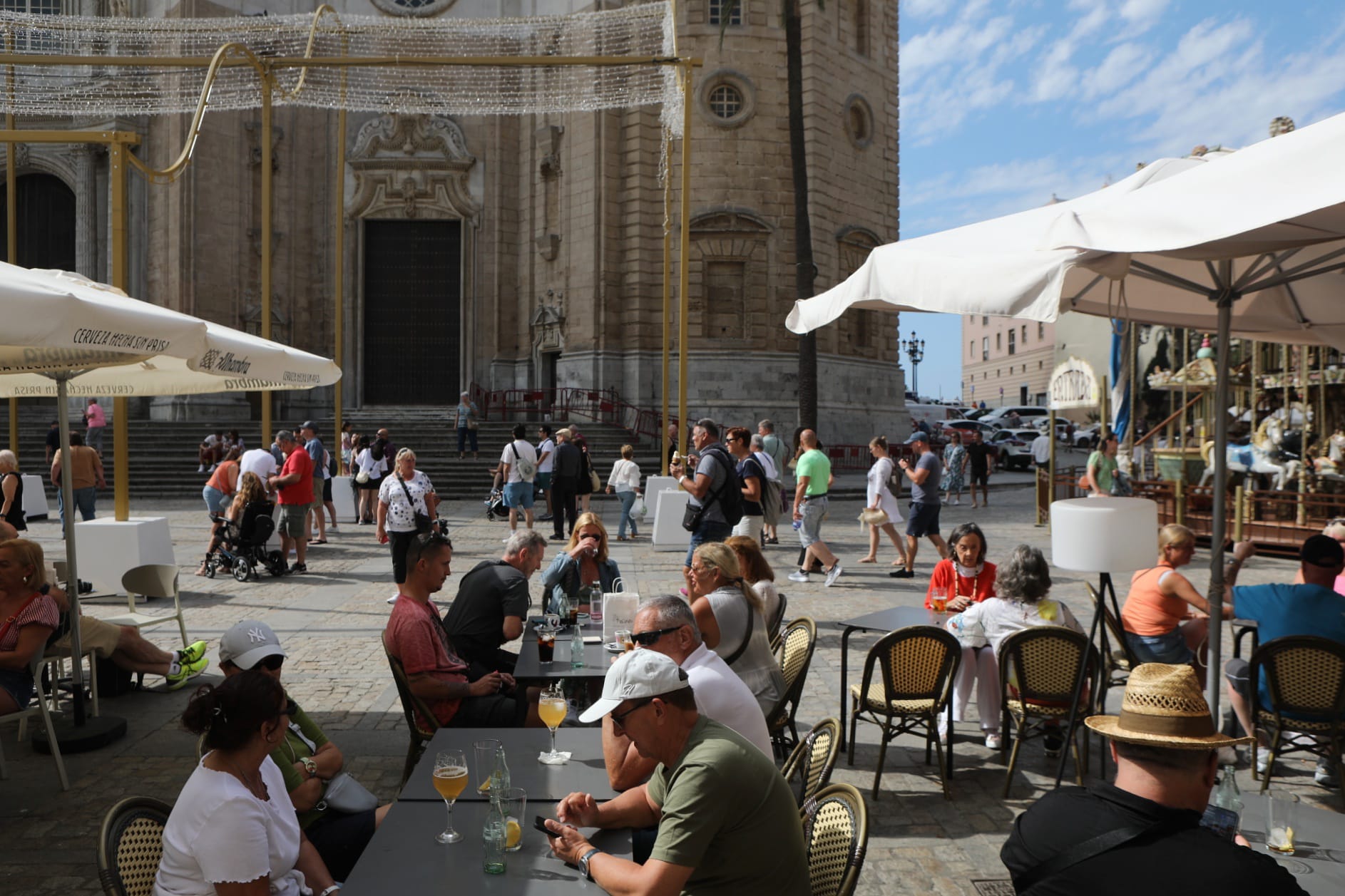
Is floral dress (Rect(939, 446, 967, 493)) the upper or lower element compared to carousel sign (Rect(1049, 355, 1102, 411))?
lower

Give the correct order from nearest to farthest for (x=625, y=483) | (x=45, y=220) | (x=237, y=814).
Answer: (x=237, y=814) → (x=625, y=483) → (x=45, y=220)

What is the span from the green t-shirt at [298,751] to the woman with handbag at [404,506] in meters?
6.21

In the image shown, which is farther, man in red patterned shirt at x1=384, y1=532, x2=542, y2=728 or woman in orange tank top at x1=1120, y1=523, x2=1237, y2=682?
woman in orange tank top at x1=1120, y1=523, x2=1237, y2=682

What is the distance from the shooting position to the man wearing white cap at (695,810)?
288 cm

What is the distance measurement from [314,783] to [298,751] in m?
0.22

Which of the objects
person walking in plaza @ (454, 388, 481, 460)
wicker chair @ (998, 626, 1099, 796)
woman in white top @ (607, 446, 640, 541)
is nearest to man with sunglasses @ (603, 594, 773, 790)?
wicker chair @ (998, 626, 1099, 796)

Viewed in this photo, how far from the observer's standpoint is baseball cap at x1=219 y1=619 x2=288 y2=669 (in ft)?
13.6

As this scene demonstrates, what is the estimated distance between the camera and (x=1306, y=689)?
5.37m

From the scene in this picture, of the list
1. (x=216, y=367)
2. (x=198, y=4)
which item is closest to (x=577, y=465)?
(x=216, y=367)

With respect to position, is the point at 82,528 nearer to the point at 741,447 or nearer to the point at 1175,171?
the point at 741,447

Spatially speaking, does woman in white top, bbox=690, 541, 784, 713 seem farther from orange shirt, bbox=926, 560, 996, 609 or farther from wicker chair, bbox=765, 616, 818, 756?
orange shirt, bbox=926, 560, 996, 609

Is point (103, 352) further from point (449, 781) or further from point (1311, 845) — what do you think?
point (1311, 845)

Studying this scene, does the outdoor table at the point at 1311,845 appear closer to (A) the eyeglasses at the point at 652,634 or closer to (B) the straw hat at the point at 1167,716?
(B) the straw hat at the point at 1167,716

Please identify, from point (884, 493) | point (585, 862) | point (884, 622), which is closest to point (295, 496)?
point (884, 493)
